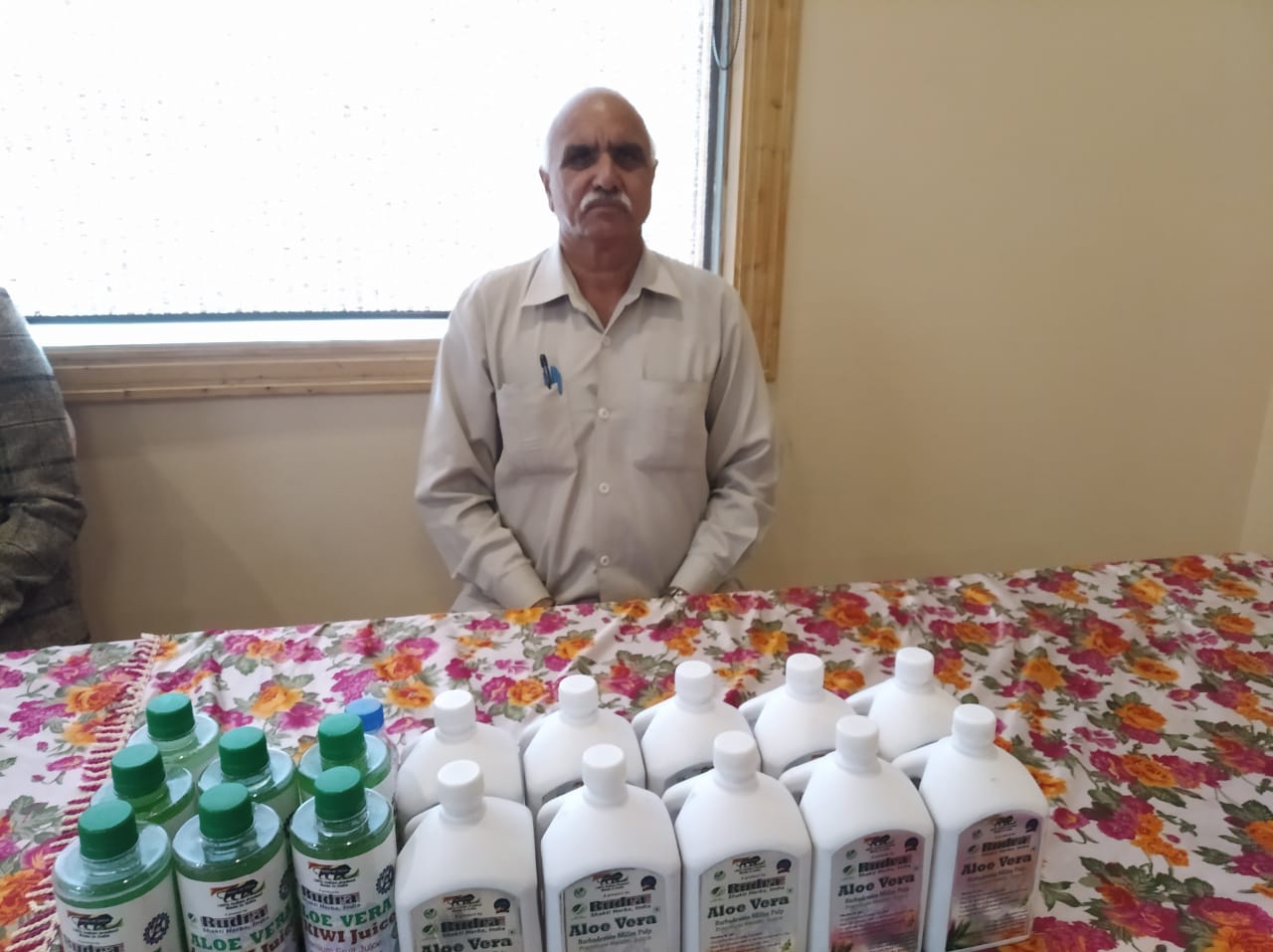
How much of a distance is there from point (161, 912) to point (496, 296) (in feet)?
3.67

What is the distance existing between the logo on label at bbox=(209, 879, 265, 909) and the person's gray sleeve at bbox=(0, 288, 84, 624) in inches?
44.8

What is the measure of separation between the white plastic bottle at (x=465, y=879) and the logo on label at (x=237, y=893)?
0.08m

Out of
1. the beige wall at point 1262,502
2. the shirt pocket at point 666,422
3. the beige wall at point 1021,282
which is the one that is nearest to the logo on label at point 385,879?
the shirt pocket at point 666,422

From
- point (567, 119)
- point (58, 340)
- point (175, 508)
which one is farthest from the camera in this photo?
point (175, 508)

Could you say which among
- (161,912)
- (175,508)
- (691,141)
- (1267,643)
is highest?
(691,141)

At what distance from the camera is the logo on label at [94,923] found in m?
0.50

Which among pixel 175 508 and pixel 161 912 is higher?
pixel 161 912

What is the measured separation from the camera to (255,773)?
582 mm

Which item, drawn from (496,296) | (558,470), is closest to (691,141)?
(496,296)

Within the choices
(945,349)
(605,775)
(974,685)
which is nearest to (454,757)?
(605,775)

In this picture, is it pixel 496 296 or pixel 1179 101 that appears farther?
pixel 1179 101

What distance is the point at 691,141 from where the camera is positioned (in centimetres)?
181

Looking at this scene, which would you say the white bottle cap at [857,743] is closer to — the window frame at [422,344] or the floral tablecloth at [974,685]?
the floral tablecloth at [974,685]

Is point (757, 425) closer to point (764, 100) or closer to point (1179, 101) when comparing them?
point (764, 100)
